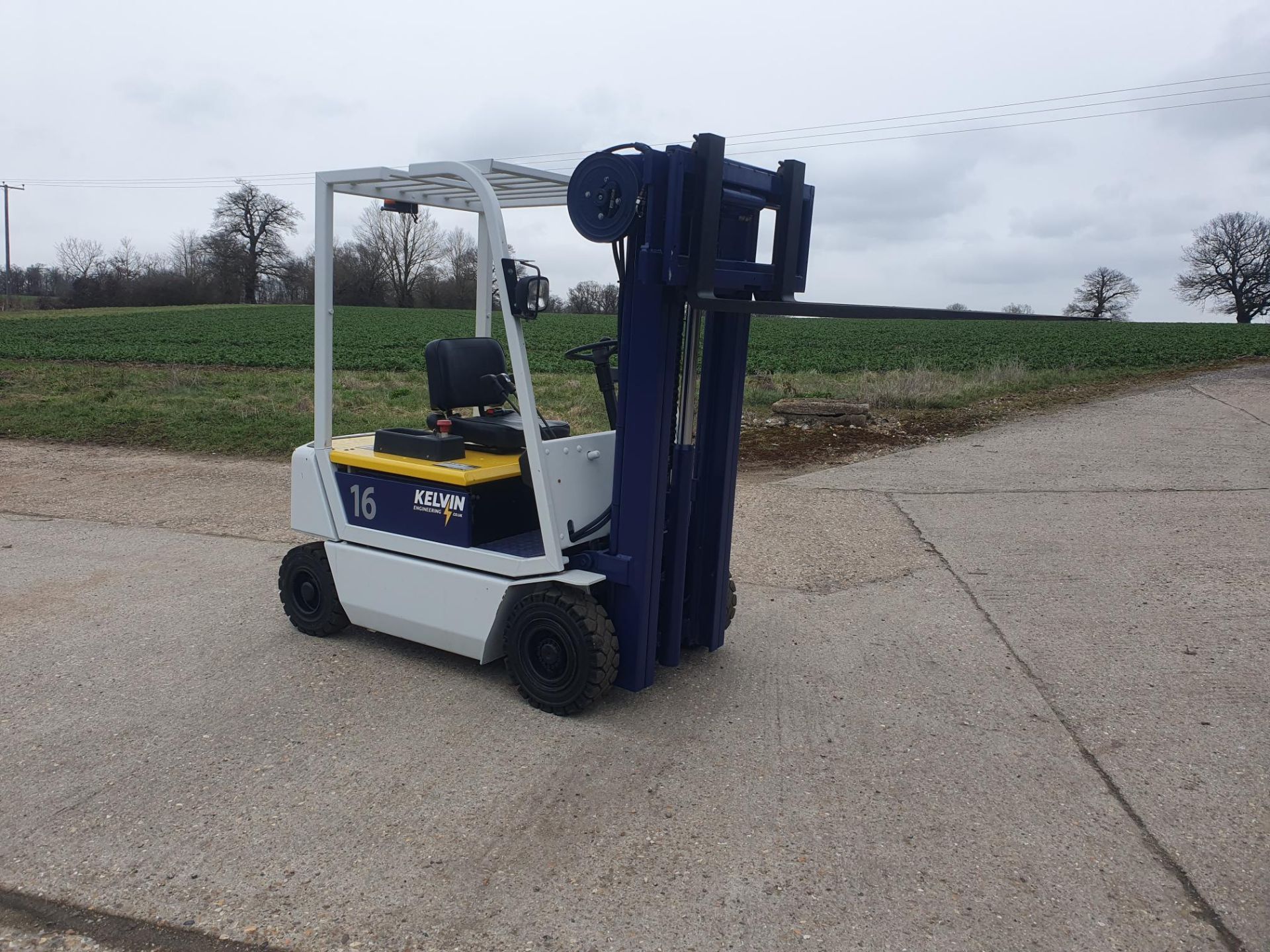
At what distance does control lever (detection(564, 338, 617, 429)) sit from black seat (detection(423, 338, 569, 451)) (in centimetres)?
27

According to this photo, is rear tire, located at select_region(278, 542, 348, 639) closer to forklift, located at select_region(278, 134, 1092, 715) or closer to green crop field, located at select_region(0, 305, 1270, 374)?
forklift, located at select_region(278, 134, 1092, 715)

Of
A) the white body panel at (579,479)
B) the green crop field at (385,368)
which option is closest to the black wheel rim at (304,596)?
the white body panel at (579,479)

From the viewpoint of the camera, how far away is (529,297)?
426cm

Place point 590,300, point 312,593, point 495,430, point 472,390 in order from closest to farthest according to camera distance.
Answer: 1. point 495,430
2. point 472,390
3. point 312,593
4. point 590,300

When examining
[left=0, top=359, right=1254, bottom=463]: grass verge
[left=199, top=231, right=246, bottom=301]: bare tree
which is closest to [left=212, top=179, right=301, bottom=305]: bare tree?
[left=199, top=231, right=246, bottom=301]: bare tree

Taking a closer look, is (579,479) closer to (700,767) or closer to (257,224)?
(700,767)

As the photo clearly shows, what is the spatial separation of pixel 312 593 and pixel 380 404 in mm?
10105

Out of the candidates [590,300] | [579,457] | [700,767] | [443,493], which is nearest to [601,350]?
[579,457]

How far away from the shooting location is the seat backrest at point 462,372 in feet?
16.8

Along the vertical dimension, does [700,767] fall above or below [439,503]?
below

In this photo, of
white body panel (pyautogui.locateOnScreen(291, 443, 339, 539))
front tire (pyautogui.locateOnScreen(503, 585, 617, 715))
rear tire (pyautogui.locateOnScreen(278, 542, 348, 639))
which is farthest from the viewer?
rear tire (pyautogui.locateOnScreen(278, 542, 348, 639))

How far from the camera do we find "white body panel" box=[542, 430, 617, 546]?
4.53 metres

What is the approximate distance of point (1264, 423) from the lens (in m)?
12.6

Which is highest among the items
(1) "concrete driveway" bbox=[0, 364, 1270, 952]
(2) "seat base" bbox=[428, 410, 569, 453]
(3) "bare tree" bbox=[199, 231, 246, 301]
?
(3) "bare tree" bbox=[199, 231, 246, 301]
